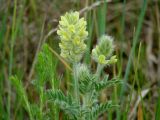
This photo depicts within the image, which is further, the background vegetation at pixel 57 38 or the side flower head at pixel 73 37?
the background vegetation at pixel 57 38

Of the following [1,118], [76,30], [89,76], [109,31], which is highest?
[109,31]

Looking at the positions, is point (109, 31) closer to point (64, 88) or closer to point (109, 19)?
point (109, 19)

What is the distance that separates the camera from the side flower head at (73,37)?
113 centimetres

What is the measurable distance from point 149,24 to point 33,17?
0.87 meters

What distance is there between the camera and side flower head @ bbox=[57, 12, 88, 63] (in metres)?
1.13

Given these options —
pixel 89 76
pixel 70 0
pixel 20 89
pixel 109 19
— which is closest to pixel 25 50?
pixel 70 0

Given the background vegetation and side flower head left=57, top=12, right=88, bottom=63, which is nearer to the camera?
side flower head left=57, top=12, right=88, bottom=63

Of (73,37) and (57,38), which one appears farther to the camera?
(57,38)

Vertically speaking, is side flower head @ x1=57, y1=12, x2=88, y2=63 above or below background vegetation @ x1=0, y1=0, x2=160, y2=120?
below

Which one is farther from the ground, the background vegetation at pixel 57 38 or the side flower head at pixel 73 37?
the background vegetation at pixel 57 38

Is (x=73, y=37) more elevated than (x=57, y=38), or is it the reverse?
(x=57, y=38)

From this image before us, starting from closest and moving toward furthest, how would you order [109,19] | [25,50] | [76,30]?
[76,30] < [25,50] < [109,19]

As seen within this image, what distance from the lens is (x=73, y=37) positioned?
1.14m

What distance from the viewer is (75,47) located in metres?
1.14
